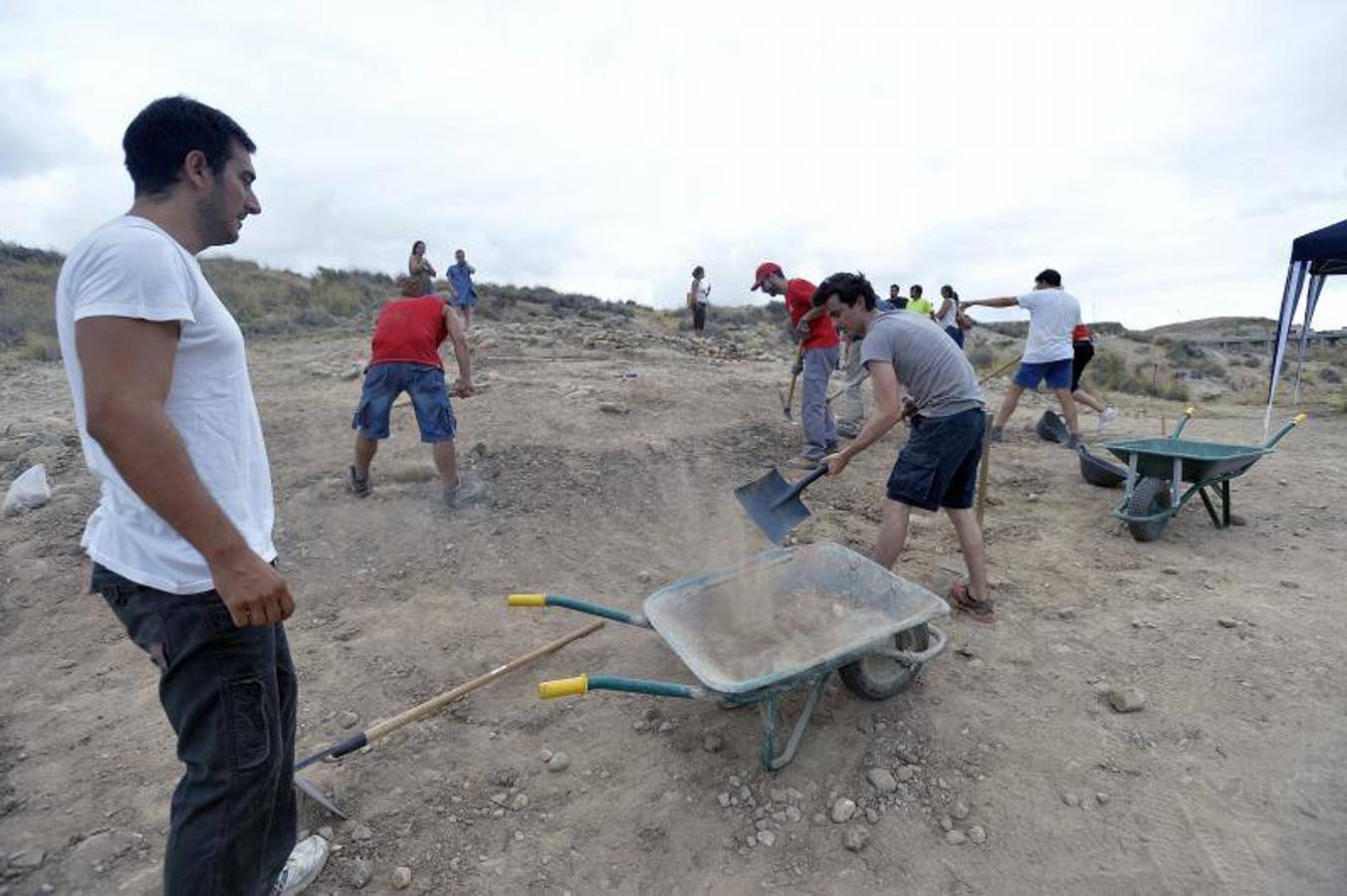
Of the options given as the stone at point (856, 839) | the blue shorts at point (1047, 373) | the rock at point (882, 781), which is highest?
the blue shorts at point (1047, 373)

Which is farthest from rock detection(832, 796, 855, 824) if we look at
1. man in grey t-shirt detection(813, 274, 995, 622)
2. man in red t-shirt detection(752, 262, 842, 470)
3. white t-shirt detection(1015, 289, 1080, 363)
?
white t-shirt detection(1015, 289, 1080, 363)

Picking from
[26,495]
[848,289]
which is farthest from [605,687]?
[26,495]

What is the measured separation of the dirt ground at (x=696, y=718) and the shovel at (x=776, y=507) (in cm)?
65

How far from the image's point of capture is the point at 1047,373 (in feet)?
20.6

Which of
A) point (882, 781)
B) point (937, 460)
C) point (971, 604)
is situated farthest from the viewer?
point (971, 604)

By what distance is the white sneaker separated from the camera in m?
1.99

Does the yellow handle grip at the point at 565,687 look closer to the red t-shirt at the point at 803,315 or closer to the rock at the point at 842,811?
the rock at the point at 842,811

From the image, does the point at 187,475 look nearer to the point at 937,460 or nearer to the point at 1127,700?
the point at 937,460

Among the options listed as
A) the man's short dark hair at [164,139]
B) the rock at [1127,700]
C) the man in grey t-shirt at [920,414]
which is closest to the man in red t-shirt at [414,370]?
the man in grey t-shirt at [920,414]

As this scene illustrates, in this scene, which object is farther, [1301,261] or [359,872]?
[1301,261]

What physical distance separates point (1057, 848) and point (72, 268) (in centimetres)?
283

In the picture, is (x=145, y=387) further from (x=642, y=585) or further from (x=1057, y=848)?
(x=642, y=585)

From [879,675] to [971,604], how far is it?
108 centimetres

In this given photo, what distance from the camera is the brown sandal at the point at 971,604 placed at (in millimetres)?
3463
